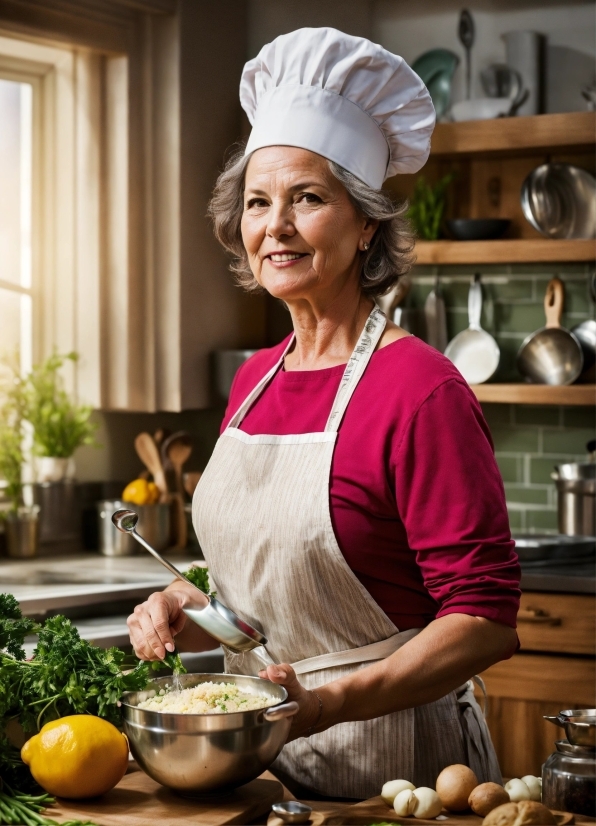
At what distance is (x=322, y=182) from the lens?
5.13ft

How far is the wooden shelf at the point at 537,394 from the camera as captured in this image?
10.6 ft

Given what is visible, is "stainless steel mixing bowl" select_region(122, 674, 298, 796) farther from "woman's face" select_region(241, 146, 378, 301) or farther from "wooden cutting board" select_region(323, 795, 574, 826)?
"woman's face" select_region(241, 146, 378, 301)

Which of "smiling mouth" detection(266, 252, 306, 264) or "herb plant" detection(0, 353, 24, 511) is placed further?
"herb plant" detection(0, 353, 24, 511)

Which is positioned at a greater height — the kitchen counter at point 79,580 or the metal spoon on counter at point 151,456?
the metal spoon on counter at point 151,456

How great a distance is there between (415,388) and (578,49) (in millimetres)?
2418

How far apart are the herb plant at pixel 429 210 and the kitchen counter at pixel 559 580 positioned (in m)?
1.14

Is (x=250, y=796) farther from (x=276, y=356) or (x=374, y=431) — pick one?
(x=276, y=356)

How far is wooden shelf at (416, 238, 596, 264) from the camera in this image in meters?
3.27

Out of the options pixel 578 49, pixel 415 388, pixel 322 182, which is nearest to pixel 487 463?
pixel 415 388

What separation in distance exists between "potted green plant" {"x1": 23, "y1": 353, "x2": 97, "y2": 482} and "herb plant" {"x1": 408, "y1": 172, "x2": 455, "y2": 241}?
46.2 inches

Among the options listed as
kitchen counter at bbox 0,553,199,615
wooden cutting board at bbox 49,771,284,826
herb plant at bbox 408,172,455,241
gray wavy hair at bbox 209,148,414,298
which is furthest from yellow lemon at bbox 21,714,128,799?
herb plant at bbox 408,172,455,241

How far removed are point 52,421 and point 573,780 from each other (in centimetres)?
242

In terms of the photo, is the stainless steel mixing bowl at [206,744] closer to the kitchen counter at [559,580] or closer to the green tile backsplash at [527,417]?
the kitchen counter at [559,580]

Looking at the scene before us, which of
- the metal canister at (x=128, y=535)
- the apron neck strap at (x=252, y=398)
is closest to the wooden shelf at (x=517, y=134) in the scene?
the metal canister at (x=128, y=535)
